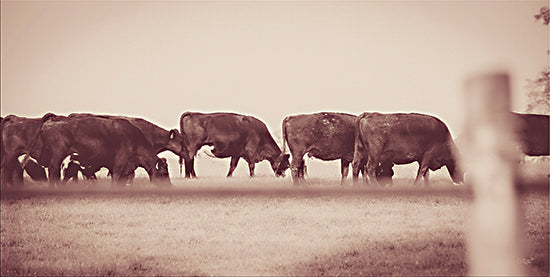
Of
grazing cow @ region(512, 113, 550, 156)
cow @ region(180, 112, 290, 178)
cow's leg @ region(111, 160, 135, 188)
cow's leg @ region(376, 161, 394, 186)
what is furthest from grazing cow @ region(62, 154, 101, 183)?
grazing cow @ region(512, 113, 550, 156)

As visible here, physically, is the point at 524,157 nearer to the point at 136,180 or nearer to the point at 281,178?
the point at 281,178

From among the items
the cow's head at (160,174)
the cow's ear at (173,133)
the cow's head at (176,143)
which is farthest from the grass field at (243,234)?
the cow's ear at (173,133)

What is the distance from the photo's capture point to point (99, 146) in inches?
277

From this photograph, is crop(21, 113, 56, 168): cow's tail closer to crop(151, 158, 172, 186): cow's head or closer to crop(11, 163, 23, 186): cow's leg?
crop(11, 163, 23, 186): cow's leg

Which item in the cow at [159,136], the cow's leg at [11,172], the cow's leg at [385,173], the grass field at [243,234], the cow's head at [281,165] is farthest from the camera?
the cow's head at [281,165]

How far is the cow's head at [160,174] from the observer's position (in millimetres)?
6818

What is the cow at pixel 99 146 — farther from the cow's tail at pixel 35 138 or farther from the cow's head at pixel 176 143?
the cow's head at pixel 176 143

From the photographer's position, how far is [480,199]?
7.23 ft

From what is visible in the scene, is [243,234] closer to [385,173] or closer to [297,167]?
[297,167]

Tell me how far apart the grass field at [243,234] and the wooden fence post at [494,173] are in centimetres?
334

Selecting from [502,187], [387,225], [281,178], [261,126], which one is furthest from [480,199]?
[261,126]

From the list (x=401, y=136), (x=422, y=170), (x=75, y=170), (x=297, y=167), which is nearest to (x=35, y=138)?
(x=75, y=170)

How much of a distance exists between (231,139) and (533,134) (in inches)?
172

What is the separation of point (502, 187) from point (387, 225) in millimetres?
4055
